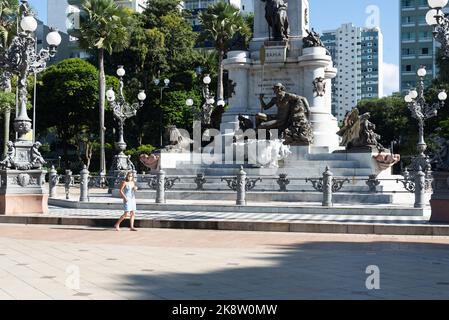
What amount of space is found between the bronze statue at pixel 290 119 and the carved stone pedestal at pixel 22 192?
426 inches

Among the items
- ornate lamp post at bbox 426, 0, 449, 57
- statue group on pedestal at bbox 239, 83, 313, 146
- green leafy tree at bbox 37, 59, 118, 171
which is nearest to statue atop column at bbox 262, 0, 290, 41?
statue group on pedestal at bbox 239, 83, 313, 146

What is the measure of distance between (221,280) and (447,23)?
38.5ft

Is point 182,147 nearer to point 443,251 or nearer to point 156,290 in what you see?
point 443,251

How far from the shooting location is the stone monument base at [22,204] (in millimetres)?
19672

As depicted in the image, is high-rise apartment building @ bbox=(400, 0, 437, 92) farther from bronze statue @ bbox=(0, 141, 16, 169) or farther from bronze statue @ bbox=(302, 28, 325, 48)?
bronze statue @ bbox=(0, 141, 16, 169)

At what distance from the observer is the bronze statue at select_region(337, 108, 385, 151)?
85.8ft

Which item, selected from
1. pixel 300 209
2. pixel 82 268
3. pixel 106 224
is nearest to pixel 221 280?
pixel 82 268

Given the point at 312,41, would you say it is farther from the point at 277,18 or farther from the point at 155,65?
the point at 155,65

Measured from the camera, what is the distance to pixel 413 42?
99.6 metres

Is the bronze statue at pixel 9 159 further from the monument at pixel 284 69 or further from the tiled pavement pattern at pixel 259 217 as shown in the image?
the monument at pixel 284 69

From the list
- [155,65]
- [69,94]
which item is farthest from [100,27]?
[155,65]

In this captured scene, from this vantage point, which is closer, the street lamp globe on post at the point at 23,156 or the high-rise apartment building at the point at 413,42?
the street lamp globe on post at the point at 23,156

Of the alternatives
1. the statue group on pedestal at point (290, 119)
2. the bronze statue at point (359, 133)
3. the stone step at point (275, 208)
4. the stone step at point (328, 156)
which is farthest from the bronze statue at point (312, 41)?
the stone step at point (275, 208)

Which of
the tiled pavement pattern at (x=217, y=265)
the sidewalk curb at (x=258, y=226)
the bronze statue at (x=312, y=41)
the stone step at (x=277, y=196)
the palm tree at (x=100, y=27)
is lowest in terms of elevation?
the tiled pavement pattern at (x=217, y=265)
